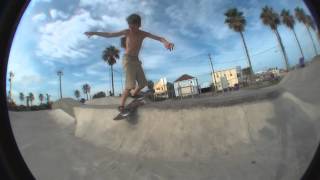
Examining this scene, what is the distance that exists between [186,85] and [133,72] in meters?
0.25

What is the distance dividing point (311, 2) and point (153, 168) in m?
0.94

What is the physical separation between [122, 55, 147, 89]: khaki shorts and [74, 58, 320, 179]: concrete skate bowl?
0.42 feet

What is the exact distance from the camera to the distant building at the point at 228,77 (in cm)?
153

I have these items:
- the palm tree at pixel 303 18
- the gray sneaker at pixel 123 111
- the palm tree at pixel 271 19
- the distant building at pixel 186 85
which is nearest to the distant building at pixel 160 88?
the distant building at pixel 186 85

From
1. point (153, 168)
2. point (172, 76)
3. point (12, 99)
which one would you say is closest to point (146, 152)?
point (153, 168)

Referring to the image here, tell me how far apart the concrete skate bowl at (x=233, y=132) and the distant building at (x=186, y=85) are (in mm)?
77

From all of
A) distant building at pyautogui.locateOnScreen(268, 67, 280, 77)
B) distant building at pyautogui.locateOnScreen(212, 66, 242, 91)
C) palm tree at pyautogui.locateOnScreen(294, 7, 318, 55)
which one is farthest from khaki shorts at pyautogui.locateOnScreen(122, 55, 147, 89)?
palm tree at pyautogui.locateOnScreen(294, 7, 318, 55)

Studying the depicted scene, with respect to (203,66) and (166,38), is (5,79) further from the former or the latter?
(203,66)

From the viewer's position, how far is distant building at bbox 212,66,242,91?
1527 millimetres

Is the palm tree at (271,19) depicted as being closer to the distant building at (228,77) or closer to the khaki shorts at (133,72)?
the distant building at (228,77)

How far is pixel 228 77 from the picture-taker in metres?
1.58

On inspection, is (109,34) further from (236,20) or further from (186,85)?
(236,20)

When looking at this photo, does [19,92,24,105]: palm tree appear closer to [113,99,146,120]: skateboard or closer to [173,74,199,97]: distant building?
[113,99,146,120]: skateboard

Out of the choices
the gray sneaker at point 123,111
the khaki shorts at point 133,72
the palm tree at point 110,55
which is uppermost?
the palm tree at point 110,55
